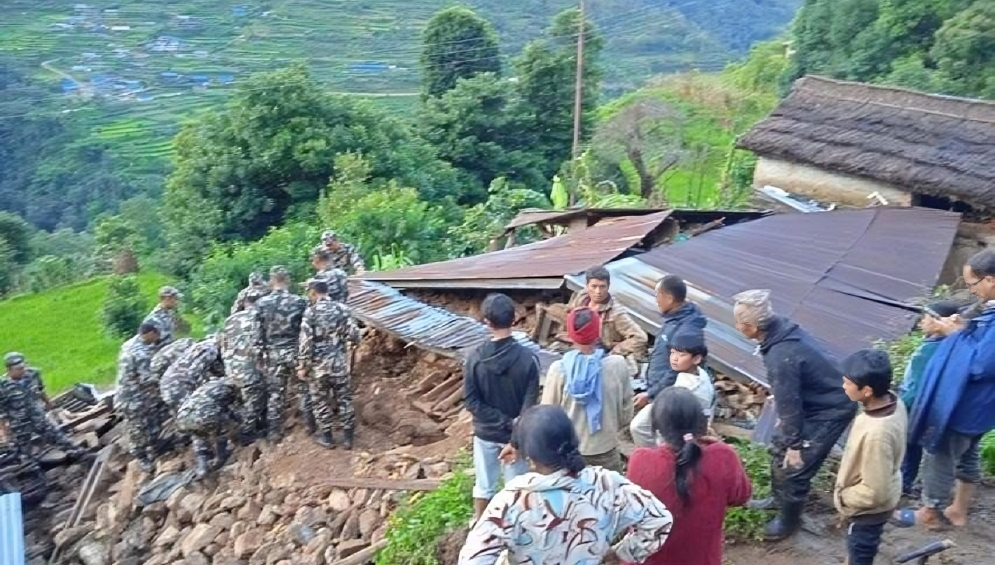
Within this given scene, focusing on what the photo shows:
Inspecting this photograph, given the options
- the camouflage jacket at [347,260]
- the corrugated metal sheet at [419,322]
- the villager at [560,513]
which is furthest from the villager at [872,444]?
the camouflage jacket at [347,260]

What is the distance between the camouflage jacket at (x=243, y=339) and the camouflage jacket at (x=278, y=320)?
56mm

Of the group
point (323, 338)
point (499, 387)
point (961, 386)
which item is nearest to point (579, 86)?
point (323, 338)

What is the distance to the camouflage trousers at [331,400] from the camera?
24.2 feet

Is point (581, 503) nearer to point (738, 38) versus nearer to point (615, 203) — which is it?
point (615, 203)

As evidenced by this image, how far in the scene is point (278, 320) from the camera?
7.58 m

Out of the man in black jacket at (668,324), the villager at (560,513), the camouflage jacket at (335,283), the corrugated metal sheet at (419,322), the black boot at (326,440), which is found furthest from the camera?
the camouflage jacket at (335,283)

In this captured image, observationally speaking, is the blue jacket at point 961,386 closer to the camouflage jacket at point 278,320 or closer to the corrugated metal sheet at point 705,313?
the corrugated metal sheet at point 705,313

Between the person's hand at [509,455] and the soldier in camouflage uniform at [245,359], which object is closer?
the person's hand at [509,455]

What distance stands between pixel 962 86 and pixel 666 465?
2354 centimetres

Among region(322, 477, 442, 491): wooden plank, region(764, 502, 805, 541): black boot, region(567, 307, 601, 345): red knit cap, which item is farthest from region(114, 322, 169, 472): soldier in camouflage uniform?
region(764, 502, 805, 541): black boot

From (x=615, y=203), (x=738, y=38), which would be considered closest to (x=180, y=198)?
(x=615, y=203)

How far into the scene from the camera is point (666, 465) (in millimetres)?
3607

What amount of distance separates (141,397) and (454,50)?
81.3ft

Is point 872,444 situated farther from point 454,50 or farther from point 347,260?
Result: point 454,50
